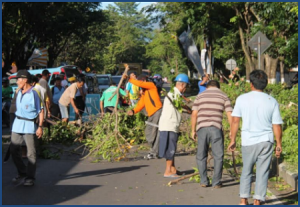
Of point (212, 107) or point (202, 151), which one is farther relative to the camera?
point (202, 151)

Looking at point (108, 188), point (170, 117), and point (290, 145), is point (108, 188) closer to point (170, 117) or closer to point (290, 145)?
point (170, 117)

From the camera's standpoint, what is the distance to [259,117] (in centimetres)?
706

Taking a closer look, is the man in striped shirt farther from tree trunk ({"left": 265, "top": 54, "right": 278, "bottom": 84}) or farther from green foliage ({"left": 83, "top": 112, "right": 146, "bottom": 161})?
tree trunk ({"left": 265, "top": 54, "right": 278, "bottom": 84})

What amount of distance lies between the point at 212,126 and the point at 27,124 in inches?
112

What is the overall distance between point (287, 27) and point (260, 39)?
28.2 feet

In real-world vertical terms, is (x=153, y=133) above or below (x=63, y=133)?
above

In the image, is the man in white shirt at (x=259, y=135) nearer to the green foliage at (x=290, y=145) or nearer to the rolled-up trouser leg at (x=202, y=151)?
the rolled-up trouser leg at (x=202, y=151)

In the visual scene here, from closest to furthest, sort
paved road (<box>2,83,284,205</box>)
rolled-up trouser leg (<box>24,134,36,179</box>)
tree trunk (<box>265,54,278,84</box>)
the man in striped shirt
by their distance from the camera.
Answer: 1. paved road (<box>2,83,284,205</box>)
2. the man in striped shirt
3. rolled-up trouser leg (<box>24,134,36,179</box>)
4. tree trunk (<box>265,54,278,84</box>)

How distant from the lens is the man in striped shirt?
852cm

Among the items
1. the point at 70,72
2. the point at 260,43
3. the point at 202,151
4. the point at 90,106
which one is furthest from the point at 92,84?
the point at 202,151

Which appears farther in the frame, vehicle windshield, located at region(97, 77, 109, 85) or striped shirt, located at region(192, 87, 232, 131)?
vehicle windshield, located at region(97, 77, 109, 85)

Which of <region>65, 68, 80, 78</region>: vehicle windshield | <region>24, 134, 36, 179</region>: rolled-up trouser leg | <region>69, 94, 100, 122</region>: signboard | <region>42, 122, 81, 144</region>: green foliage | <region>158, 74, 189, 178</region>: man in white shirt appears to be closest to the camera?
<region>24, 134, 36, 179</region>: rolled-up trouser leg

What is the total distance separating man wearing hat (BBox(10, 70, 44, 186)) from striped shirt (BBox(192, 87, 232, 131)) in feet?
8.16

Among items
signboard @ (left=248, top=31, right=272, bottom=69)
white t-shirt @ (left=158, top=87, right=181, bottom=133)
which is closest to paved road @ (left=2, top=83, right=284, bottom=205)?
white t-shirt @ (left=158, top=87, right=181, bottom=133)
